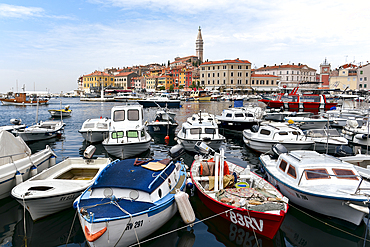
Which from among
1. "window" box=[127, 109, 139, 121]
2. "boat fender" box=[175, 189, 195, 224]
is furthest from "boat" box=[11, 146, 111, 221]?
"window" box=[127, 109, 139, 121]

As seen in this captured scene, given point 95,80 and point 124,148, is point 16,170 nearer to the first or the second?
point 124,148

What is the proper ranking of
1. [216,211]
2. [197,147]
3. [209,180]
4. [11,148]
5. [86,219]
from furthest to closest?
1. [197,147]
2. [11,148]
3. [209,180]
4. [216,211]
5. [86,219]

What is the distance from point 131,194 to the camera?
8203 mm

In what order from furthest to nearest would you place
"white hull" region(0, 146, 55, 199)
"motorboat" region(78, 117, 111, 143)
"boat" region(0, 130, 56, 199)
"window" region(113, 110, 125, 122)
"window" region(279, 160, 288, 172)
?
1. "motorboat" region(78, 117, 111, 143)
2. "window" region(113, 110, 125, 122)
3. "window" region(279, 160, 288, 172)
4. "boat" region(0, 130, 56, 199)
5. "white hull" region(0, 146, 55, 199)

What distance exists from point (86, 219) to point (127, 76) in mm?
160310

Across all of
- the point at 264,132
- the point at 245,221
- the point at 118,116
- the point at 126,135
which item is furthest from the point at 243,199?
the point at 118,116

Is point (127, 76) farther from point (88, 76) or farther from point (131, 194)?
point (131, 194)

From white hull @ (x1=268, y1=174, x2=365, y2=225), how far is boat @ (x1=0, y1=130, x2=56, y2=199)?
11811 mm

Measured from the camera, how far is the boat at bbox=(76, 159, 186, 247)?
6898 mm

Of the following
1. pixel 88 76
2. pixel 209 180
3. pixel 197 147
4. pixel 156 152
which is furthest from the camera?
pixel 88 76

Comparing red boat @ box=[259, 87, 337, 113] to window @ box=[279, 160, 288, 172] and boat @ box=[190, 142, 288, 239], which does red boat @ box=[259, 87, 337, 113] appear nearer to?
window @ box=[279, 160, 288, 172]

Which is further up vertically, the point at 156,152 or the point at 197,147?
the point at 197,147

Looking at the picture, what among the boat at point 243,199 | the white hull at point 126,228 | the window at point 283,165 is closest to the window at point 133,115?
the boat at point 243,199

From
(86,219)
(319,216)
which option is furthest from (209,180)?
(86,219)
